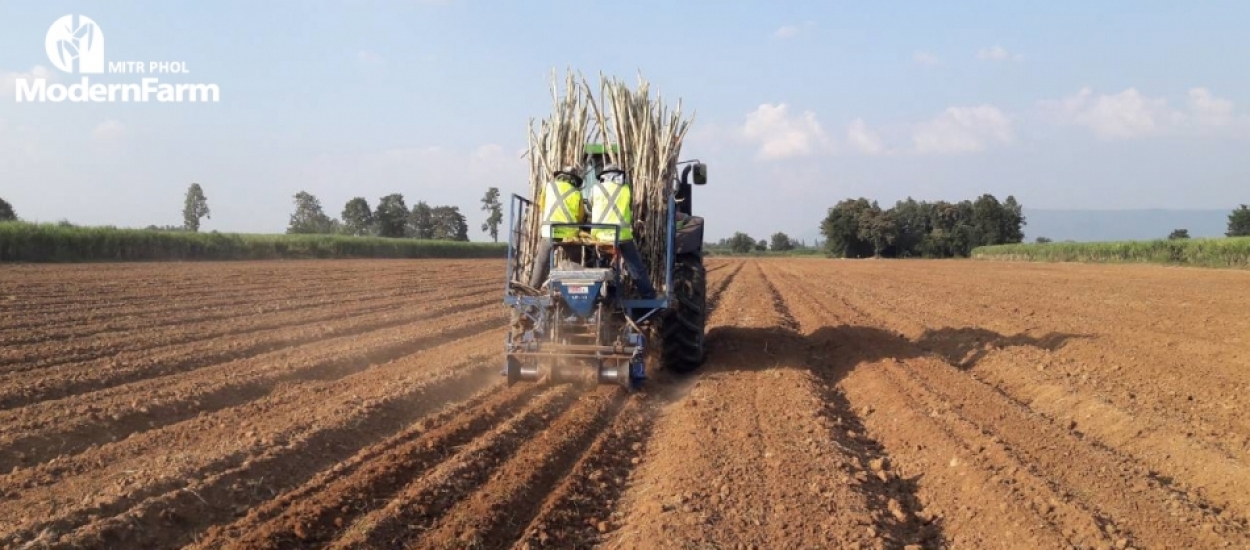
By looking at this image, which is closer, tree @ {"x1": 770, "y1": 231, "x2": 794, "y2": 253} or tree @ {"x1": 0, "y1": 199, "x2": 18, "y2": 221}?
tree @ {"x1": 0, "y1": 199, "x2": 18, "y2": 221}

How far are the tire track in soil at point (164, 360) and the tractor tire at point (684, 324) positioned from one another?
490 centimetres

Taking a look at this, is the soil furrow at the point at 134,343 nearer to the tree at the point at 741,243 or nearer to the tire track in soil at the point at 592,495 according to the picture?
the tire track in soil at the point at 592,495

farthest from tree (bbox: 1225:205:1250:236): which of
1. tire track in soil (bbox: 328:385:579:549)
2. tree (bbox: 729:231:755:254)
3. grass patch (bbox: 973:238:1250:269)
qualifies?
tire track in soil (bbox: 328:385:579:549)

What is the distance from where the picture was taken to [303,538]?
13.9 feet

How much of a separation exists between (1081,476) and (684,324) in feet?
15.0

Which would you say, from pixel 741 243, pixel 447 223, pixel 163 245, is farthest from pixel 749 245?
pixel 163 245

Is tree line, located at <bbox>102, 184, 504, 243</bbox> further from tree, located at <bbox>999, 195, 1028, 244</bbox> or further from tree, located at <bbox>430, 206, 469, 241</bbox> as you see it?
tree, located at <bbox>999, 195, 1028, 244</bbox>

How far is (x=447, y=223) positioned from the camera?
91.6m

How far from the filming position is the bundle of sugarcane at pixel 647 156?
9.34 metres

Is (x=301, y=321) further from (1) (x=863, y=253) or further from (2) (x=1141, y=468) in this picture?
(1) (x=863, y=253)

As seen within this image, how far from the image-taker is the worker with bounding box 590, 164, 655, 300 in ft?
27.8

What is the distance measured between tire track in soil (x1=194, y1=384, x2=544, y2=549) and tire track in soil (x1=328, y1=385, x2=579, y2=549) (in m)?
0.11

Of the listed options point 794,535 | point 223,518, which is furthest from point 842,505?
point 223,518

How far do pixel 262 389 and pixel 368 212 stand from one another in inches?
3249
